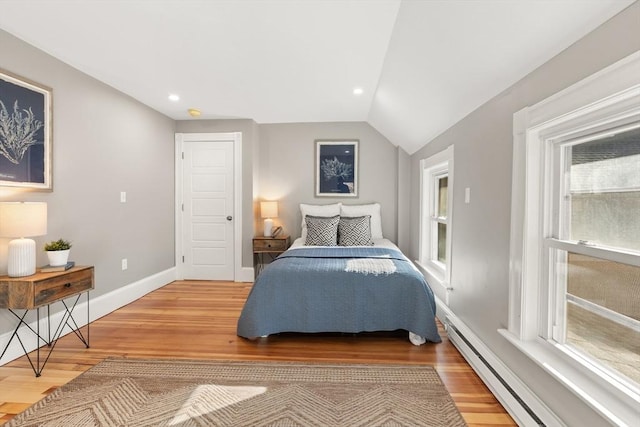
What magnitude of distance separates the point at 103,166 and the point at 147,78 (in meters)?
0.96

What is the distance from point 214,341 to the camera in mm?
2582

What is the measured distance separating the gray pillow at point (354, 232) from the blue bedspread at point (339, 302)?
4.14ft

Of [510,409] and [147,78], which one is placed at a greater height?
[147,78]

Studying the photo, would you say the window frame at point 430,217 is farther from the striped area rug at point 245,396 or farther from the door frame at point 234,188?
the door frame at point 234,188

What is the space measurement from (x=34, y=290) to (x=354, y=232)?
2926 millimetres

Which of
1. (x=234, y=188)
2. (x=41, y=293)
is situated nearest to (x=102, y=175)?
(x=41, y=293)

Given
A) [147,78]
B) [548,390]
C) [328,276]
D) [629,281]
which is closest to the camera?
[629,281]

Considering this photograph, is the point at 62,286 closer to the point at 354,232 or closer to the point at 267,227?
the point at 267,227

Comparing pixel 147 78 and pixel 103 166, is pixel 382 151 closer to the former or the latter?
pixel 147 78

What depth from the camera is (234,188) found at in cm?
441

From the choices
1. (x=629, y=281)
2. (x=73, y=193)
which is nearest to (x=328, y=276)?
(x=629, y=281)

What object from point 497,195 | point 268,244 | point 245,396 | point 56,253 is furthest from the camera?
point 268,244

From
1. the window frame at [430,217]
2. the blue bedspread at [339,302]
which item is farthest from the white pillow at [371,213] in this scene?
the blue bedspread at [339,302]

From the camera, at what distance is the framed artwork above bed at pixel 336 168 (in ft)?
15.0
